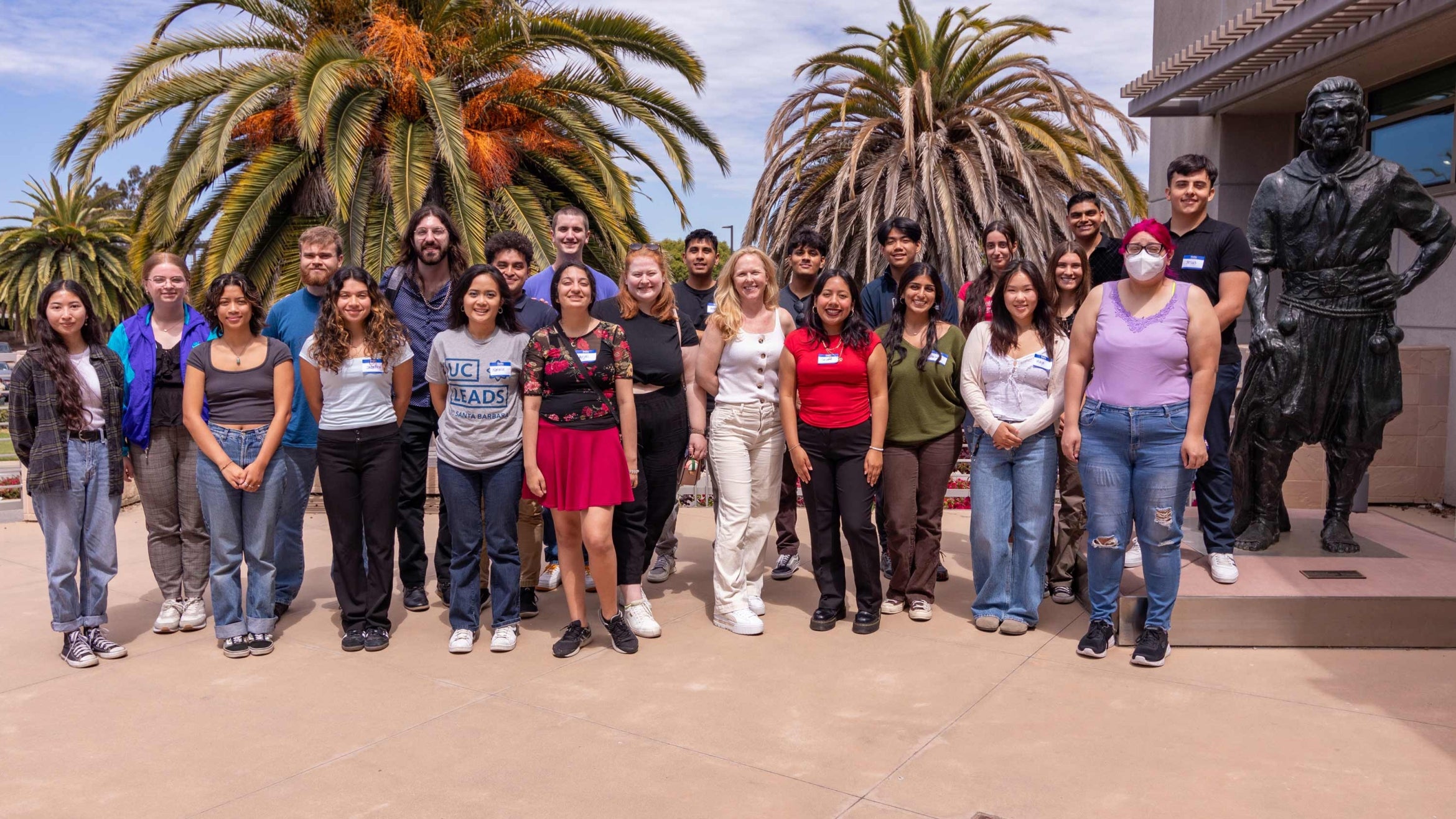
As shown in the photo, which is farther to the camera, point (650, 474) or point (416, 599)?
point (416, 599)

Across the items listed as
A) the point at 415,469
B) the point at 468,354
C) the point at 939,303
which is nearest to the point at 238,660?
the point at 415,469

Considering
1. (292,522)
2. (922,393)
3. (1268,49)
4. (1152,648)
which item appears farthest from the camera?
(1268,49)

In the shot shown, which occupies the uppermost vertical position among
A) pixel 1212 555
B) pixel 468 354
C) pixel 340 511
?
pixel 468 354

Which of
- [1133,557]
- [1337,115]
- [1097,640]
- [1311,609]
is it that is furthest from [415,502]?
[1337,115]

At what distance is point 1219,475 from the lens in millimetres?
4941

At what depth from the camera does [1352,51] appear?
8.12m

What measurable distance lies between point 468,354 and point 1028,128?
10105mm

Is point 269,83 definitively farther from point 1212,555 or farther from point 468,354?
point 1212,555

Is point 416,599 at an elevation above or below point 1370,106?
below

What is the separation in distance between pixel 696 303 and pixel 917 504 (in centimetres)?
163

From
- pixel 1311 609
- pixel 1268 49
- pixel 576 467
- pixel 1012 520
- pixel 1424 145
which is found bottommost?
pixel 1311 609

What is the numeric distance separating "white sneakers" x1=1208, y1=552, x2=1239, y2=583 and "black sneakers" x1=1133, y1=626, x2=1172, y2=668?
0.53m

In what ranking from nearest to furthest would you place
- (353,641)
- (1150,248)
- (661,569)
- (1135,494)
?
(1150,248), (1135,494), (353,641), (661,569)

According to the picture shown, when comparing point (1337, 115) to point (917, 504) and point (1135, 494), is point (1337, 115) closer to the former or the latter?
point (1135, 494)
